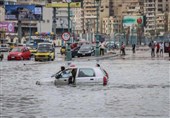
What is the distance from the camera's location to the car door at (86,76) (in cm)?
3123

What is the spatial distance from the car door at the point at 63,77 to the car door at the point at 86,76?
59 centimetres

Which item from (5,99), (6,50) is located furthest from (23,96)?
(6,50)

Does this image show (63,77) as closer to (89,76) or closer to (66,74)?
(66,74)

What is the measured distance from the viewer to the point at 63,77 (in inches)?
1262

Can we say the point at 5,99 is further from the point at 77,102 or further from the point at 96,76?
the point at 96,76

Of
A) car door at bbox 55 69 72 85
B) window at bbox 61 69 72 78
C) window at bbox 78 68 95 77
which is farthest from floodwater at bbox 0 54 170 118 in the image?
window at bbox 78 68 95 77

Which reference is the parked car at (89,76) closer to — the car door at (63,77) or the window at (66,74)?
the car door at (63,77)

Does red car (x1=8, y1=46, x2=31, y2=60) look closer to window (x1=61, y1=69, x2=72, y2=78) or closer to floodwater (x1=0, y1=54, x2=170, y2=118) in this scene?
floodwater (x1=0, y1=54, x2=170, y2=118)

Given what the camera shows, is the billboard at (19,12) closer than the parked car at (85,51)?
No

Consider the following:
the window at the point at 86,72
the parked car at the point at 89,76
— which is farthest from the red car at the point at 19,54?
the window at the point at 86,72

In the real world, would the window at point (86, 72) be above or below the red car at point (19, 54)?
above

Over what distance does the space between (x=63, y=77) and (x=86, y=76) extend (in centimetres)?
114

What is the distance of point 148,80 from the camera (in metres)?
35.2

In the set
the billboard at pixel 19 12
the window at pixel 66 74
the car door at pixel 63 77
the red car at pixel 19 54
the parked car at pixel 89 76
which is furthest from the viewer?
the billboard at pixel 19 12
